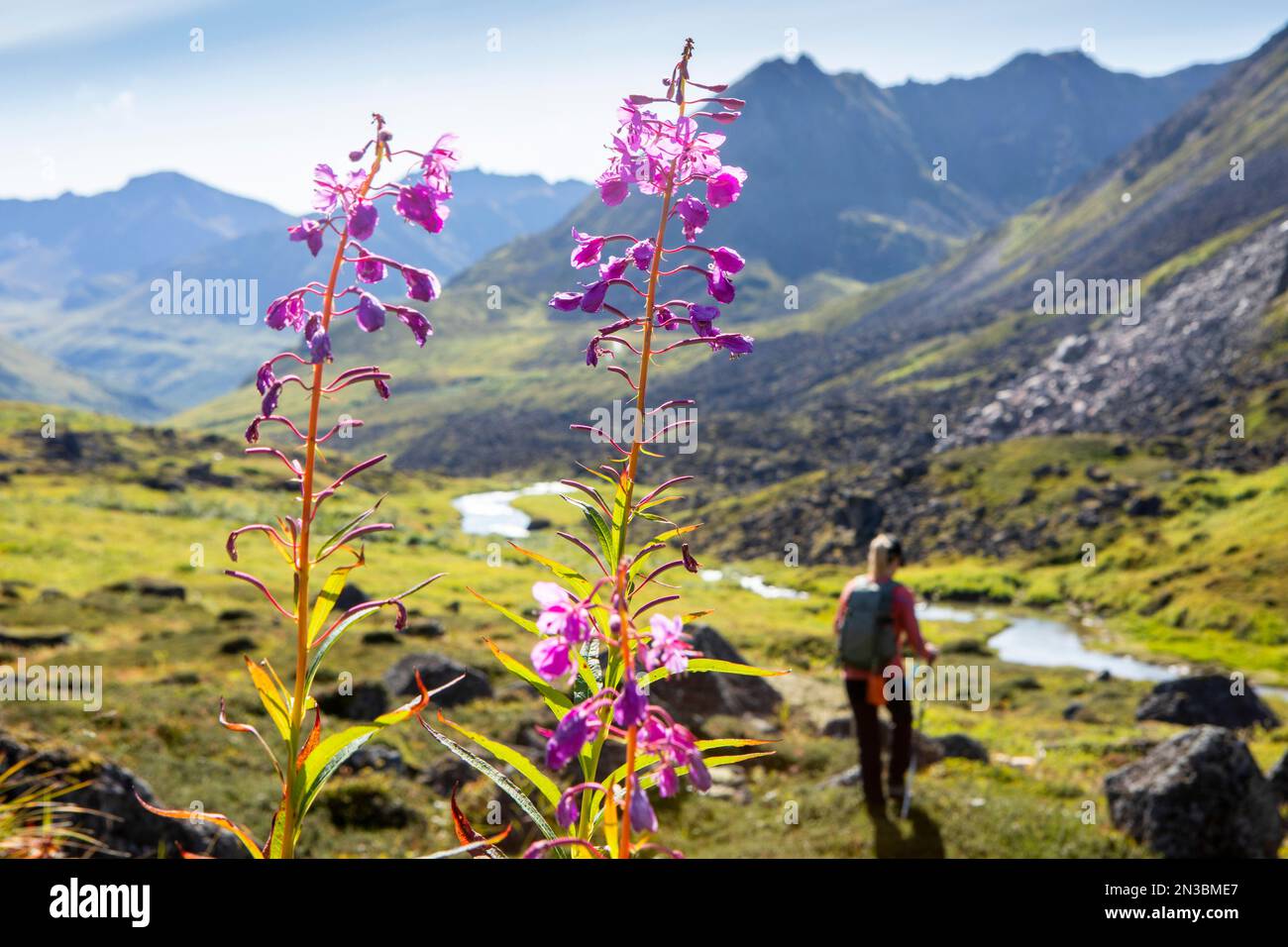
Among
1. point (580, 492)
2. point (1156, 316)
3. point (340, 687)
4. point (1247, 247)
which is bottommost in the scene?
point (340, 687)

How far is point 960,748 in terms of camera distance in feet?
72.7

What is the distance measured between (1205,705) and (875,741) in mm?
32465

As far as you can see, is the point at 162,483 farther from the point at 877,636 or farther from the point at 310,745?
the point at 310,745

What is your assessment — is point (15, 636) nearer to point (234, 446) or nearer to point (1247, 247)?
point (234, 446)

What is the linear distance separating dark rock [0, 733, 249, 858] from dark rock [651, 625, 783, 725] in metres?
12.8

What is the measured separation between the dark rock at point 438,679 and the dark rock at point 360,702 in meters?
1.24

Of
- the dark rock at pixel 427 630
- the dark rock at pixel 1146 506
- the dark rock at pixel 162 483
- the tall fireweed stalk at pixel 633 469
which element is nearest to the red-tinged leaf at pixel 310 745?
the tall fireweed stalk at pixel 633 469

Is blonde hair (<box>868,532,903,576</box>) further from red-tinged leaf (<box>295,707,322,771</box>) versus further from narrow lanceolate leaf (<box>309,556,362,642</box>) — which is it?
red-tinged leaf (<box>295,707,322,771</box>)

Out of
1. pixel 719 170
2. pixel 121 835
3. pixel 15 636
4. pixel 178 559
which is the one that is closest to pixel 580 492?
pixel 719 170

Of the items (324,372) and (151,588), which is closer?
(324,372)

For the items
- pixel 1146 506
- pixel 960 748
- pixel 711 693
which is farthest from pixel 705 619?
pixel 1146 506

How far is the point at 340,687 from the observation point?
77.3 ft

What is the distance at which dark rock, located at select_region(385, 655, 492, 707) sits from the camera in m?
25.0

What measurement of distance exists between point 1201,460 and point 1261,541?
1330 inches
